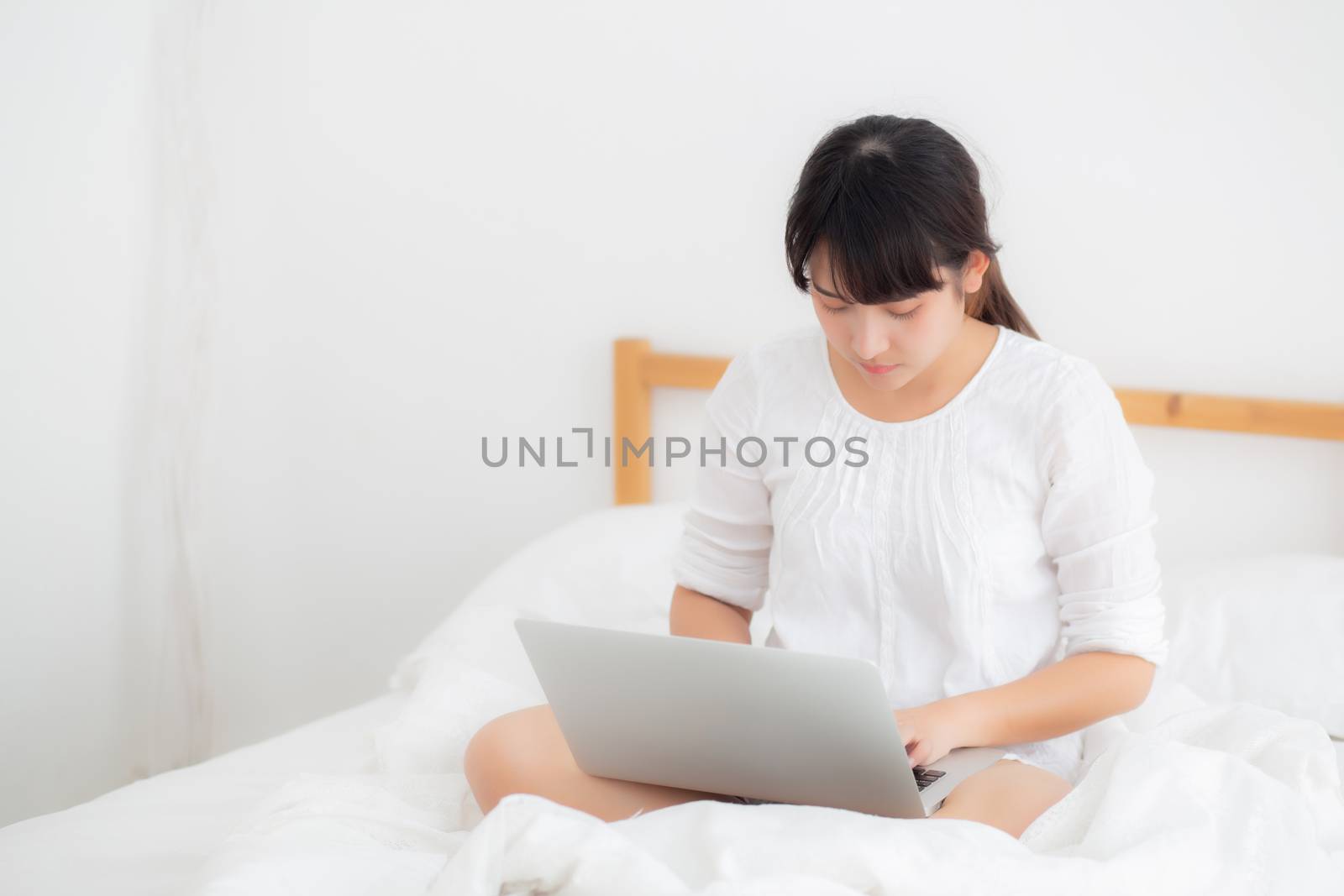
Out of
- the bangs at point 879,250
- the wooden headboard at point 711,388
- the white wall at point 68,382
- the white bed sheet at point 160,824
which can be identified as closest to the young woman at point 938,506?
the bangs at point 879,250

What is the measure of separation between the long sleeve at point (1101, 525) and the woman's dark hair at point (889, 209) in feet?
0.58

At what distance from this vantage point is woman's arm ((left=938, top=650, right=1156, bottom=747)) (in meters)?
1.03

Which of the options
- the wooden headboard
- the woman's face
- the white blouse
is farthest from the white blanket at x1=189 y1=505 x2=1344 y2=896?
the wooden headboard

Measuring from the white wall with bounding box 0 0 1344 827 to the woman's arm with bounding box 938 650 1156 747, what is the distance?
63 cm

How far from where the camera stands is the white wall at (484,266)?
1579 mm

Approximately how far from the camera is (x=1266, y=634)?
1.38 metres

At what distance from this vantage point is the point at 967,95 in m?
1.70

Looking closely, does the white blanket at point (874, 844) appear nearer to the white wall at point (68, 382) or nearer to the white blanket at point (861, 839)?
the white blanket at point (861, 839)

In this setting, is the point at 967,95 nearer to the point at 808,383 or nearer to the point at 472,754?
the point at 808,383

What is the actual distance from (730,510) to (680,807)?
17.2 inches

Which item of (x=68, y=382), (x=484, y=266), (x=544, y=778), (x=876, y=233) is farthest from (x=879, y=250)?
(x=68, y=382)

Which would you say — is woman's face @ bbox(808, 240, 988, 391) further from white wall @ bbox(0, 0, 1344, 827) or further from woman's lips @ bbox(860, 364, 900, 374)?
white wall @ bbox(0, 0, 1344, 827)

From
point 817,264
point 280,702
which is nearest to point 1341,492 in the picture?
point 817,264

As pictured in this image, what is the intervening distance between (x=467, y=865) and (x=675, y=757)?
24cm
